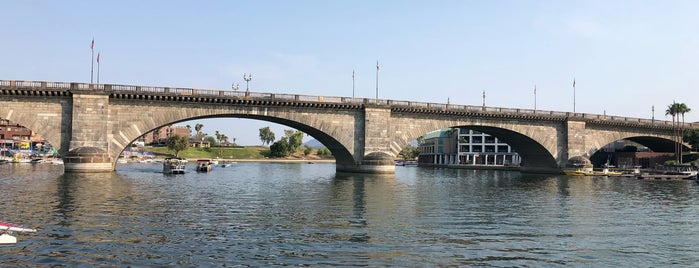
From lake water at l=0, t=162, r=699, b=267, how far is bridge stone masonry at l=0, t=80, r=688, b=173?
70.8 feet

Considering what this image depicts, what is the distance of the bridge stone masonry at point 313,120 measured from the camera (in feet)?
190

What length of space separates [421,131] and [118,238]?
60.4 m

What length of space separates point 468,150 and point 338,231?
132m

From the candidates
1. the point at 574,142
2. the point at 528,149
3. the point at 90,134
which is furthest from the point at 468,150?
the point at 90,134

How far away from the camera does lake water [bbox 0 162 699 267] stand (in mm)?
17172

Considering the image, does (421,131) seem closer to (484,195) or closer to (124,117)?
(484,195)

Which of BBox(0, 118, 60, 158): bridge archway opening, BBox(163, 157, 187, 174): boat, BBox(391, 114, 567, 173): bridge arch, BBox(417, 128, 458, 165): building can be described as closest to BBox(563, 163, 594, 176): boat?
BBox(391, 114, 567, 173): bridge arch

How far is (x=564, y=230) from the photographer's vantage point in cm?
2425

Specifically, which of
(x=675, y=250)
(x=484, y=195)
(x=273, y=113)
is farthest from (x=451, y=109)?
(x=675, y=250)

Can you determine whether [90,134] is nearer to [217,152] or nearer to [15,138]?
[15,138]

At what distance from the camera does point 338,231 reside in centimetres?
2247

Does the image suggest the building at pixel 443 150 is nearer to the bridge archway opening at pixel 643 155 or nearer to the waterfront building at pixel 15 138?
the bridge archway opening at pixel 643 155

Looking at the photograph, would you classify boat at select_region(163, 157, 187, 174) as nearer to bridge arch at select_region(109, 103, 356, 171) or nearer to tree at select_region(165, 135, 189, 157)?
bridge arch at select_region(109, 103, 356, 171)

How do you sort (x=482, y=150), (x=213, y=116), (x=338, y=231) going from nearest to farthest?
(x=338, y=231) → (x=213, y=116) → (x=482, y=150)
